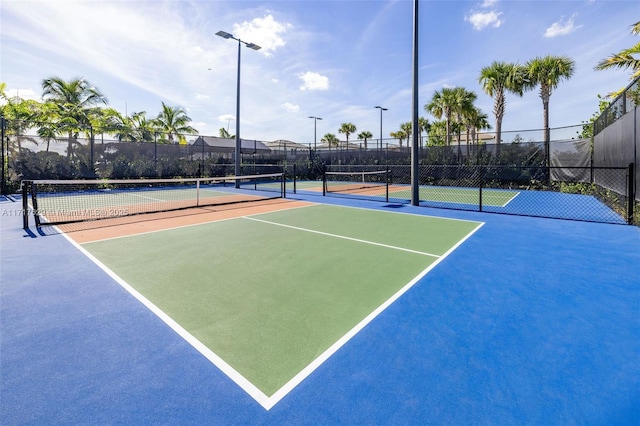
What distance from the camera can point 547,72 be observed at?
21.7 m

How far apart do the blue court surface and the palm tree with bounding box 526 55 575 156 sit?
21569mm

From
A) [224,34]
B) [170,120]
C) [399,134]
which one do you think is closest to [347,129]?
[399,134]

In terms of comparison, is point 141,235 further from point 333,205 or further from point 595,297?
point 595,297

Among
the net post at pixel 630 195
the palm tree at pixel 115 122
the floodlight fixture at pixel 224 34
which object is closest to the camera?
the net post at pixel 630 195

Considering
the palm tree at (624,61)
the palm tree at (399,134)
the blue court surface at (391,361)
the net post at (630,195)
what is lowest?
the blue court surface at (391,361)

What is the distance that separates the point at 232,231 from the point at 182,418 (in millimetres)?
6093

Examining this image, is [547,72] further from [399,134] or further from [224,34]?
[399,134]

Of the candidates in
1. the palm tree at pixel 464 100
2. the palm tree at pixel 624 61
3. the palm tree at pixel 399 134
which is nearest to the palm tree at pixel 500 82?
the palm tree at pixel 464 100

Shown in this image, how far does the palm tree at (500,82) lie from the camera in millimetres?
22984

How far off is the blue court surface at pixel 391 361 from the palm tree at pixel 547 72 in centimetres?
2157

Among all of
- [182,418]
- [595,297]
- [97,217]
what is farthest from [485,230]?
[97,217]

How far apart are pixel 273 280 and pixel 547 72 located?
25.2 m

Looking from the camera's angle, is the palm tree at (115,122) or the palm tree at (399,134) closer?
the palm tree at (115,122)

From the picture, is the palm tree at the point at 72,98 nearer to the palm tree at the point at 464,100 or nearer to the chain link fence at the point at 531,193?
the chain link fence at the point at 531,193
